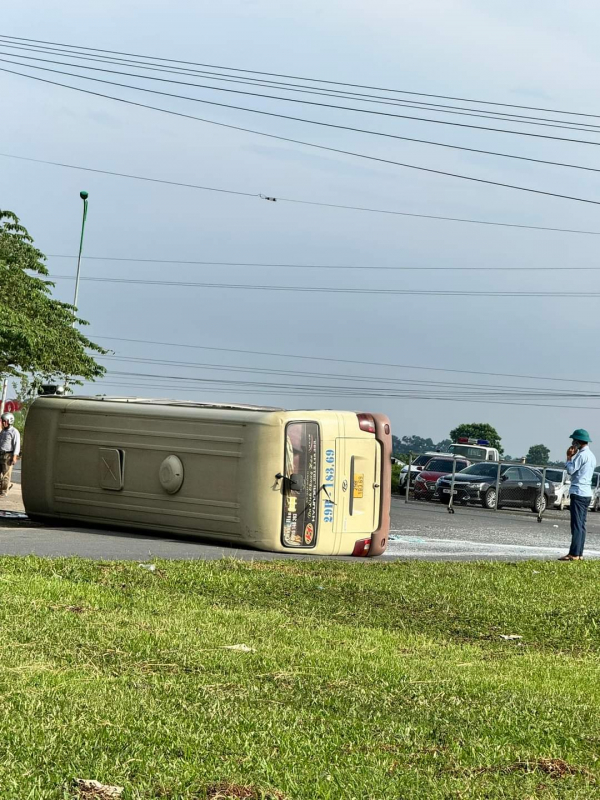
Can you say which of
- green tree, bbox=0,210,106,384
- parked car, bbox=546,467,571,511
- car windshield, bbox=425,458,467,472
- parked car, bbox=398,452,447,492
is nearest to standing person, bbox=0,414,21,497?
green tree, bbox=0,210,106,384

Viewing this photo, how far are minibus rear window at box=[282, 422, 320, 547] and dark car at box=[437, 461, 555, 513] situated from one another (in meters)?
18.8

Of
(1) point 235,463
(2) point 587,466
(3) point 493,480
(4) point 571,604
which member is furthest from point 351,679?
(3) point 493,480

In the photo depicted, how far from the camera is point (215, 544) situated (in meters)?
17.0

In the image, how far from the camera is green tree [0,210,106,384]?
2850 centimetres

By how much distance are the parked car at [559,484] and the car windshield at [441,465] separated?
10.1 feet

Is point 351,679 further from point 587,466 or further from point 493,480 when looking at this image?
point 493,480

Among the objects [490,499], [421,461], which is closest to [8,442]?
[490,499]

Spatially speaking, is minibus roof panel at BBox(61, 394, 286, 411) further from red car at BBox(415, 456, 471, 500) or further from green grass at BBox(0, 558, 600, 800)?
red car at BBox(415, 456, 471, 500)

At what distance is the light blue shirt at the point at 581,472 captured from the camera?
1714cm

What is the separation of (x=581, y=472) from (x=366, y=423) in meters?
3.33

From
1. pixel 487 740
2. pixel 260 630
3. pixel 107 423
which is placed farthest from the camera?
pixel 107 423

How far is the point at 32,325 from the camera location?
99.1 feet

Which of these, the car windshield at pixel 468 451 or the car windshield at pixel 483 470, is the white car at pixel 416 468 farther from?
the car windshield at pixel 483 470

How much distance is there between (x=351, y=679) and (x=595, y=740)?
5.77 feet
